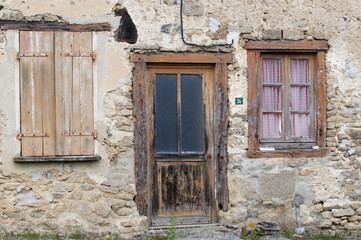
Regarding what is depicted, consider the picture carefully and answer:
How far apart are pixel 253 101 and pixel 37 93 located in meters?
2.76

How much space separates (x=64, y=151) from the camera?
208 inches

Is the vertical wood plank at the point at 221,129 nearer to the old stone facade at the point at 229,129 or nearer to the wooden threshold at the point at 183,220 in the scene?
the old stone facade at the point at 229,129

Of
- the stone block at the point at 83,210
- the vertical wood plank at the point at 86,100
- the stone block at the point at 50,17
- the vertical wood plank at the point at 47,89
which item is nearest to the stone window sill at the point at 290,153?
the vertical wood plank at the point at 86,100

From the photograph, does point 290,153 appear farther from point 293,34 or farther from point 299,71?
point 293,34

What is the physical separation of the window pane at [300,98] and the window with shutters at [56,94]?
2710 millimetres

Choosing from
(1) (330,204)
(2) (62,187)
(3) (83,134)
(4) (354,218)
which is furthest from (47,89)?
(4) (354,218)

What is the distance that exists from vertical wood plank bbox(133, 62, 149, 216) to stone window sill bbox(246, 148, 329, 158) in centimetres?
137

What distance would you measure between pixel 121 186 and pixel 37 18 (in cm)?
234

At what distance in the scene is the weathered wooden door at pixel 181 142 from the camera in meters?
5.59

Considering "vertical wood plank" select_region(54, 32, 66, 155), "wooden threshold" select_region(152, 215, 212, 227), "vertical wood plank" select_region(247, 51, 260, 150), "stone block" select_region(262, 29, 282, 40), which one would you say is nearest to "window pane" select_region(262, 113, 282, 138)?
"vertical wood plank" select_region(247, 51, 260, 150)

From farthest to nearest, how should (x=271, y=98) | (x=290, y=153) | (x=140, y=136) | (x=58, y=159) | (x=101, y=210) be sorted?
1. (x=271, y=98)
2. (x=290, y=153)
3. (x=140, y=136)
4. (x=101, y=210)
5. (x=58, y=159)

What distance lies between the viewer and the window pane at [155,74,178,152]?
5.63 m

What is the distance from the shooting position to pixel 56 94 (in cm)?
530

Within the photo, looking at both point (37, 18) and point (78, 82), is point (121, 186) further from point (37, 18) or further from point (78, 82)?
point (37, 18)
